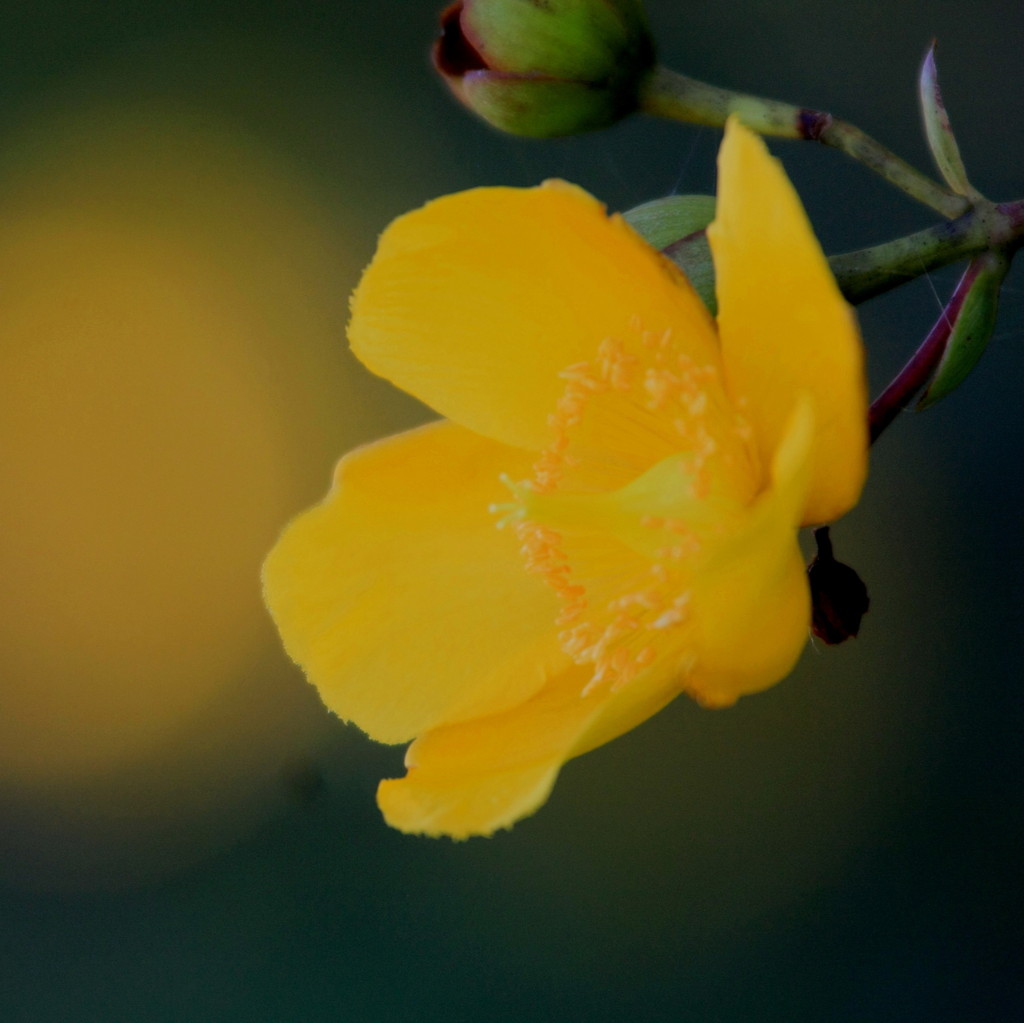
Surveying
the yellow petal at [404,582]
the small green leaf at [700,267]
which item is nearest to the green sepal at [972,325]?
the small green leaf at [700,267]

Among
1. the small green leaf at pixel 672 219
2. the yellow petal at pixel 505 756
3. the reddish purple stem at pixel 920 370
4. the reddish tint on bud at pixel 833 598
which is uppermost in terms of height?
the small green leaf at pixel 672 219

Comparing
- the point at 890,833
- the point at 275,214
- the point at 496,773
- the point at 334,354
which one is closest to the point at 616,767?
the point at 890,833

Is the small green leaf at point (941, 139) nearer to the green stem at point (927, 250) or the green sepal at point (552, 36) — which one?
the green stem at point (927, 250)

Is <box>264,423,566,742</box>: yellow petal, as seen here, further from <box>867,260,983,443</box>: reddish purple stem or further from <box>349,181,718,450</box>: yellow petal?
<box>867,260,983,443</box>: reddish purple stem

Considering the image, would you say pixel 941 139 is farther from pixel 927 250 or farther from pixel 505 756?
pixel 505 756

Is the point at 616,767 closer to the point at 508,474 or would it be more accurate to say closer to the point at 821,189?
the point at 821,189

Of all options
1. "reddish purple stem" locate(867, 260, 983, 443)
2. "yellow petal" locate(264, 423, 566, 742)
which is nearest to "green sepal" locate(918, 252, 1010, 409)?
"reddish purple stem" locate(867, 260, 983, 443)

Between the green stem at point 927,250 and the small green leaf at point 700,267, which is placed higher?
the small green leaf at point 700,267
